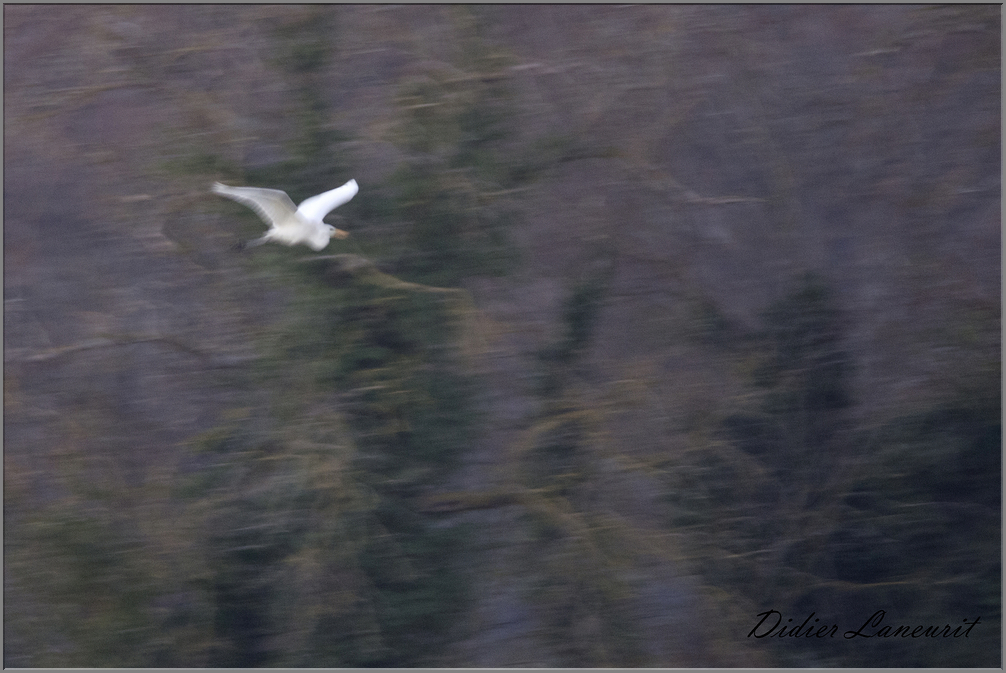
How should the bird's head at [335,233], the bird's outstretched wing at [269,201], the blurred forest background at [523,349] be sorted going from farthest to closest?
the blurred forest background at [523,349], the bird's head at [335,233], the bird's outstretched wing at [269,201]

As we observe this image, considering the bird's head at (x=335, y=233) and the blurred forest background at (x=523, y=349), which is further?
the blurred forest background at (x=523, y=349)

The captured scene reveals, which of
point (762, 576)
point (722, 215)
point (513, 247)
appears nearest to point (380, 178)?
point (513, 247)

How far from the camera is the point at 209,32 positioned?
390cm

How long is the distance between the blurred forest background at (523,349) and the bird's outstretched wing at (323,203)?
49 cm

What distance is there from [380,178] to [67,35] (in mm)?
1621

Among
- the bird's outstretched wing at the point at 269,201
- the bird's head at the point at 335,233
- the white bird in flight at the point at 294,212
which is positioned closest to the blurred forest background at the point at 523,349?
the bird's head at the point at 335,233

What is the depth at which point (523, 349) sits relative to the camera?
3871 millimetres

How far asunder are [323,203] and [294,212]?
0.14 meters

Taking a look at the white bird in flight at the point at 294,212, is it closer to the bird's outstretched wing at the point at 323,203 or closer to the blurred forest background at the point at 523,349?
the bird's outstretched wing at the point at 323,203

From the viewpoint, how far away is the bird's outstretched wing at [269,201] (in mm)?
2994

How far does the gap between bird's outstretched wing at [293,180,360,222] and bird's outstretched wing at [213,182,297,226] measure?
6cm

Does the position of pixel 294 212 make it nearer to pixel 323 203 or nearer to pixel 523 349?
pixel 323 203

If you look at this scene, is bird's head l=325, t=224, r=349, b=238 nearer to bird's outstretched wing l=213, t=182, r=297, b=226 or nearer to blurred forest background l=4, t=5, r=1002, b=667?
bird's outstretched wing l=213, t=182, r=297, b=226

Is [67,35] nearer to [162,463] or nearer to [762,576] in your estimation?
[162,463]
